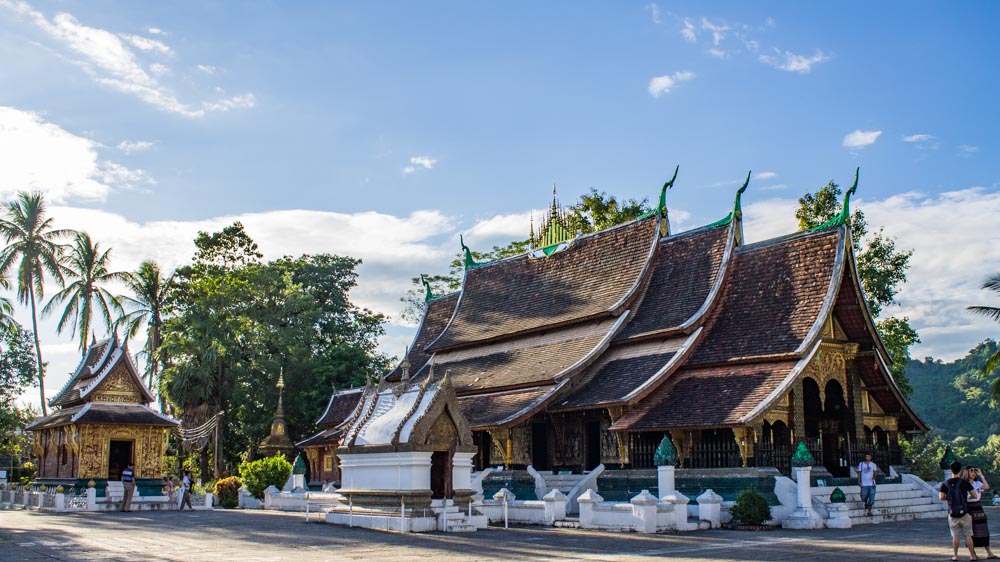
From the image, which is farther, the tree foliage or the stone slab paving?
the tree foliage

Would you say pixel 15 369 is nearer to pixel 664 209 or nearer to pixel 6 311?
pixel 6 311

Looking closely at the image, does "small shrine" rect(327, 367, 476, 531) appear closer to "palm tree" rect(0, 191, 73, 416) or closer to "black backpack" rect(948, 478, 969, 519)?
"black backpack" rect(948, 478, 969, 519)

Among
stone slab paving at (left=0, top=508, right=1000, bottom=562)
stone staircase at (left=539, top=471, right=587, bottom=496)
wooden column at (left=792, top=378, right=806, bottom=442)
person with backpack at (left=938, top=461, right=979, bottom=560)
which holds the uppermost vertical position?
wooden column at (left=792, top=378, right=806, bottom=442)

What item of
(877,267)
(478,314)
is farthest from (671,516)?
(877,267)

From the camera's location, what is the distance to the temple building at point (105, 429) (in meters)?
24.9

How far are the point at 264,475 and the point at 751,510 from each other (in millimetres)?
15120

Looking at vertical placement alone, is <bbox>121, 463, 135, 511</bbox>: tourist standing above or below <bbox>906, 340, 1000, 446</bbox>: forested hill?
below

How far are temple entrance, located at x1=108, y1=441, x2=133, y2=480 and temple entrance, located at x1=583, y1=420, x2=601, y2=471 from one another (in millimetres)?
14370

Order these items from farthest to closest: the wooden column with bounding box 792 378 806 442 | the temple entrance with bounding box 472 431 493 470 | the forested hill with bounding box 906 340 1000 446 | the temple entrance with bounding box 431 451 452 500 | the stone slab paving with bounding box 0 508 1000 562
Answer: the forested hill with bounding box 906 340 1000 446, the temple entrance with bounding box 472 431 493 470, the wooden column with bounding box 792 378 806 442, the temple entrance with bounding box 431 451 452 500, the stone slab paving with bounding box 0 508 1000 562

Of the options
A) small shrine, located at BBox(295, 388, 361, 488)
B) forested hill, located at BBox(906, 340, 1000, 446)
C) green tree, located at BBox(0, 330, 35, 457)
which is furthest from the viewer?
forested hill, located at BBox(906, 340, 1000, 446)

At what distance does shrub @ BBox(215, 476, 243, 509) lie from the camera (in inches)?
984

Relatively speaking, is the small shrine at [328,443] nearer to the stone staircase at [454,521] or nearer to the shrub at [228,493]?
the shrub at [228,493]

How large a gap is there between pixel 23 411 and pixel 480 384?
108ft

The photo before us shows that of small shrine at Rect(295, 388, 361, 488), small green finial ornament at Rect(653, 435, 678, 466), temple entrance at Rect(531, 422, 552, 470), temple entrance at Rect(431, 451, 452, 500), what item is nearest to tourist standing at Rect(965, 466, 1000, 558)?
small green finial ornament at Rect(653, 435, 678, 466)
